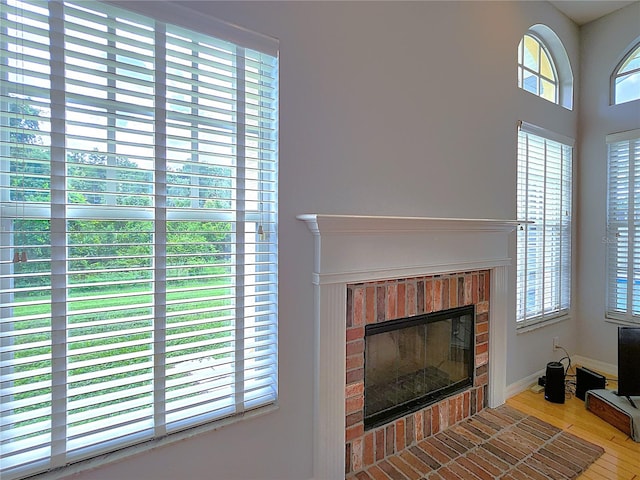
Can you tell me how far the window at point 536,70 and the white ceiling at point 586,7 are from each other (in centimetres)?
34

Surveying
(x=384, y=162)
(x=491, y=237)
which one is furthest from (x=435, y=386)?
(x=384, y=162)

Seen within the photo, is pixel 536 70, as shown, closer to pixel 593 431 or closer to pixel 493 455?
pixel 593 431

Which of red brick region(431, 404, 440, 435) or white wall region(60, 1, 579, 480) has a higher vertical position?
white wall region(60, 1, 579, 480)

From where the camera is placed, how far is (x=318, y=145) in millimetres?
1715

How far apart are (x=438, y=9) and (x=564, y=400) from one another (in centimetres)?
313

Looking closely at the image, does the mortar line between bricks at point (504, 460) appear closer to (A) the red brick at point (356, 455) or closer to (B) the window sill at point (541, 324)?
(A) the red brick at point (356, 455)

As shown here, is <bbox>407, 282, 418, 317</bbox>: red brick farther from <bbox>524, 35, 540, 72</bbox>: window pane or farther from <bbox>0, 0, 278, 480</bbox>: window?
<bbox>524, 35, 540, 72</bbox>: window pane

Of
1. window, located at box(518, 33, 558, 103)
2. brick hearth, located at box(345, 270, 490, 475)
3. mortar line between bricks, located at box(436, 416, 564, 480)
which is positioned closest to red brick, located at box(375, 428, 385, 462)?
brick hearth, located at box(345, 270, 490, 475)

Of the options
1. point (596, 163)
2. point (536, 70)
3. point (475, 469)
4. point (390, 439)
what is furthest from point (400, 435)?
point (536, 70)

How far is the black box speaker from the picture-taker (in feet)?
8.87

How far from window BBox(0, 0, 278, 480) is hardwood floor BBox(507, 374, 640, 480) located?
2054mm

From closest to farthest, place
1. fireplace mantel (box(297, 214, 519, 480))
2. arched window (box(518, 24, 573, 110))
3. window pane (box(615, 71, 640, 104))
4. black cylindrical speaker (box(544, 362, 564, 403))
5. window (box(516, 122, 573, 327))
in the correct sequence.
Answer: fireplace mantel (box(297, 214, 519, 480))
black cylindrical speaker (box(544, 362, 564, 403))
window (box(516, 122, 573, 327))
arched window (box(518, 24, 573, 110))
window pane (box(615, 71, 640, 104))

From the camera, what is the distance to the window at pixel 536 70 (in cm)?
293

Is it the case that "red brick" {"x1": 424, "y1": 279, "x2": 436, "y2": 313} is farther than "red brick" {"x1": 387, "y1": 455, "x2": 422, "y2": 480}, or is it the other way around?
"red brick" {"x1": 424, "y1": 279, "x2": 436, "y2": 313}
